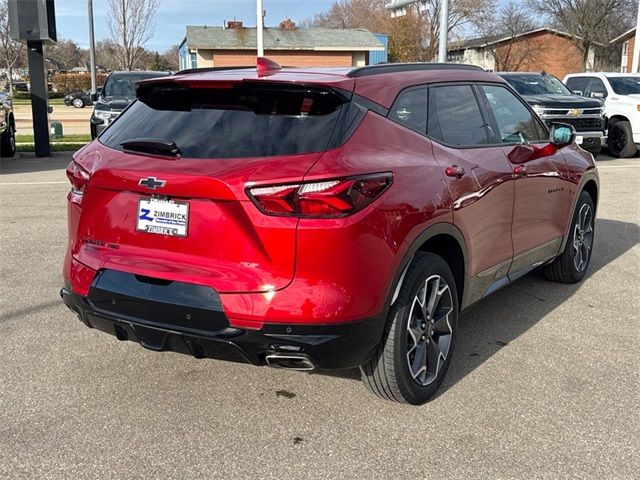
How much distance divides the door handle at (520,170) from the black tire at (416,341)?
1056 millimetres

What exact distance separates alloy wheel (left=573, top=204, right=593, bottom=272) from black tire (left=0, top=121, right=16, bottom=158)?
12.5m

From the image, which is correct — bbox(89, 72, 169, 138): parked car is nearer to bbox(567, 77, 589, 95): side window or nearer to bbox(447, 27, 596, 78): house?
bbox(567, 77, 589, 95): side window

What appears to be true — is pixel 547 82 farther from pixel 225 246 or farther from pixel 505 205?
pixel 225 246

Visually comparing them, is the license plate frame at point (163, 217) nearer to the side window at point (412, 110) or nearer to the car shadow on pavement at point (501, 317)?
the side window at point (412, 110)

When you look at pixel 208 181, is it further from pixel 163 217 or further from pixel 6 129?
pixel 6 129

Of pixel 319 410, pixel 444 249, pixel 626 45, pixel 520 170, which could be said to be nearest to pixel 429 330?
pixel 444 249

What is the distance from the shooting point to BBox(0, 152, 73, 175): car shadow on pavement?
521 inches

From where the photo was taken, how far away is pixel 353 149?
121 inches

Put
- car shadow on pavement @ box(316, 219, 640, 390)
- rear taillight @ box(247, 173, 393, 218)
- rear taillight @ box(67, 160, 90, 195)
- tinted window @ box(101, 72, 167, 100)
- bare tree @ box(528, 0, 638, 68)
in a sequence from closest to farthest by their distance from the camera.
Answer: rear taillight @ box(247, 173, 393, 218)
rear taillight @ box(67, 160, 90, 195)
car shadow on pavement @ box(316, 219, 640, 390)
tinted window @ box(101, 72, 167, 100)
bare tree @ box(528, 0, 638, 68)

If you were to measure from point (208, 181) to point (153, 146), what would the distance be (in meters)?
0.45

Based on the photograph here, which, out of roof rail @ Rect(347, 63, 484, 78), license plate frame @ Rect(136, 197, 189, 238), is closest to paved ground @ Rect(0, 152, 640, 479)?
license plate frame @ Rect(136, 197, 189, 238)

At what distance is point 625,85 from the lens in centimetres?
1675

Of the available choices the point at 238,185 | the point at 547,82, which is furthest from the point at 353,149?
the point at 547,82

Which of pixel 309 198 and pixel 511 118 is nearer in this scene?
pixel 309 198
